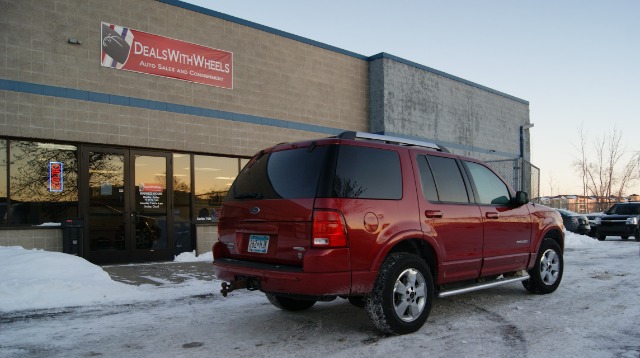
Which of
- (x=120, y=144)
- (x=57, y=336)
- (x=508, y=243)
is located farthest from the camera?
(x=120, y=144)

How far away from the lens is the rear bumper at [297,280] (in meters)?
4.36

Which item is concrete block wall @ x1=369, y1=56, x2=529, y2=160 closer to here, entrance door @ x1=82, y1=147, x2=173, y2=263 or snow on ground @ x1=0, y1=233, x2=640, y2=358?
entrance door @ x1=82, y1=147, x2=173, y2=263

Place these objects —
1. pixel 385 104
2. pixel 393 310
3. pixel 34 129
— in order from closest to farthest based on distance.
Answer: pixel 393 310
pixel 34 129
pixel 385 104

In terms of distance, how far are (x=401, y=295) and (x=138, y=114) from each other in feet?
30.3

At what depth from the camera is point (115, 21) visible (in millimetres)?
11828

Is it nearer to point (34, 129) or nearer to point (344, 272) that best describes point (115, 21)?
point (34, 129)

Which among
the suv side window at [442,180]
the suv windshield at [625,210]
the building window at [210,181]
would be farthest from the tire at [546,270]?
the suv windshield at [625,210]

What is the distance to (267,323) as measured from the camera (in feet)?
18.1

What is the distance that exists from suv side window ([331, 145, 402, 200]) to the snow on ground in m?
1.41

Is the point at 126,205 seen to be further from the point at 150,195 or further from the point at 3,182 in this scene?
the point at 3,182

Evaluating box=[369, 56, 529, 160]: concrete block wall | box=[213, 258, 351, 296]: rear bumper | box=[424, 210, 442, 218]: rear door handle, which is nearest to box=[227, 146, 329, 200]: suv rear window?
box=[213, 258, 351, 296]: rear bumper

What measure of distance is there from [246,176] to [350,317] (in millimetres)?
2019

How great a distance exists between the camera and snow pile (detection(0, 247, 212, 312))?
6816 millimetres

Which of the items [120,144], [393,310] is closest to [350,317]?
[393,310]
